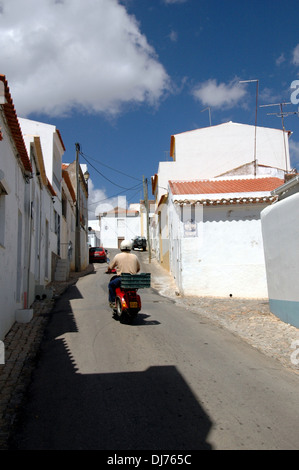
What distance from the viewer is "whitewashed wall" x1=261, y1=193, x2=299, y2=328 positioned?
8.36 m

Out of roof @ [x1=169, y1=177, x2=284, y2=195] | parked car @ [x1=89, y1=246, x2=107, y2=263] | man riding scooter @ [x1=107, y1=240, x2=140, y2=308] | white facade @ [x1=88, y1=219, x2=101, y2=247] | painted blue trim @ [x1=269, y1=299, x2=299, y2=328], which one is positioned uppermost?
white facade @ [x1=88, y1=219, x2=101, y2=247]

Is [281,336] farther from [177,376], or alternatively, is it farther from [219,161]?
[219,161]

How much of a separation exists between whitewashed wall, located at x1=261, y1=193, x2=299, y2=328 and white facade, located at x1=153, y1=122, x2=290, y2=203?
17.3 meters

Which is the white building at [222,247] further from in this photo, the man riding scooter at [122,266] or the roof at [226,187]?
the man riding scooter at [122,266]

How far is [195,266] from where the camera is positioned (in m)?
14.3

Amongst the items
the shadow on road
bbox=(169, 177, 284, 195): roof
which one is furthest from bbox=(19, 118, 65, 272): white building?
the shadow on road

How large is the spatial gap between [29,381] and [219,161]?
78.8 ft

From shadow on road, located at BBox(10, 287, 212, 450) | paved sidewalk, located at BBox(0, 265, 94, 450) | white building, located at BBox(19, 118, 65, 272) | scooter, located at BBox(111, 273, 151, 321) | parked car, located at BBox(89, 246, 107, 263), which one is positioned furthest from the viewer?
parked car, located at BBox(89, 246, 107, 263)

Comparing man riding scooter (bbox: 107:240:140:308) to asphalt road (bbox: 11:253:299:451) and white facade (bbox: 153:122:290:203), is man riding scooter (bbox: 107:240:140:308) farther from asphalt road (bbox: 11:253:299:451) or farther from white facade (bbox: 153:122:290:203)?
white facade (bbox: 153:122:290:203)

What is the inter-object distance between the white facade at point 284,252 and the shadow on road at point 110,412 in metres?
4.29

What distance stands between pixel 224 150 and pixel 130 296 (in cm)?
2061

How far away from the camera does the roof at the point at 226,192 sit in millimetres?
14266

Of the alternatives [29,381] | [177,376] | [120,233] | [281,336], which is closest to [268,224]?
[281,336]

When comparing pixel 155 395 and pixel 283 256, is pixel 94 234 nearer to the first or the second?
pixel 283 256
